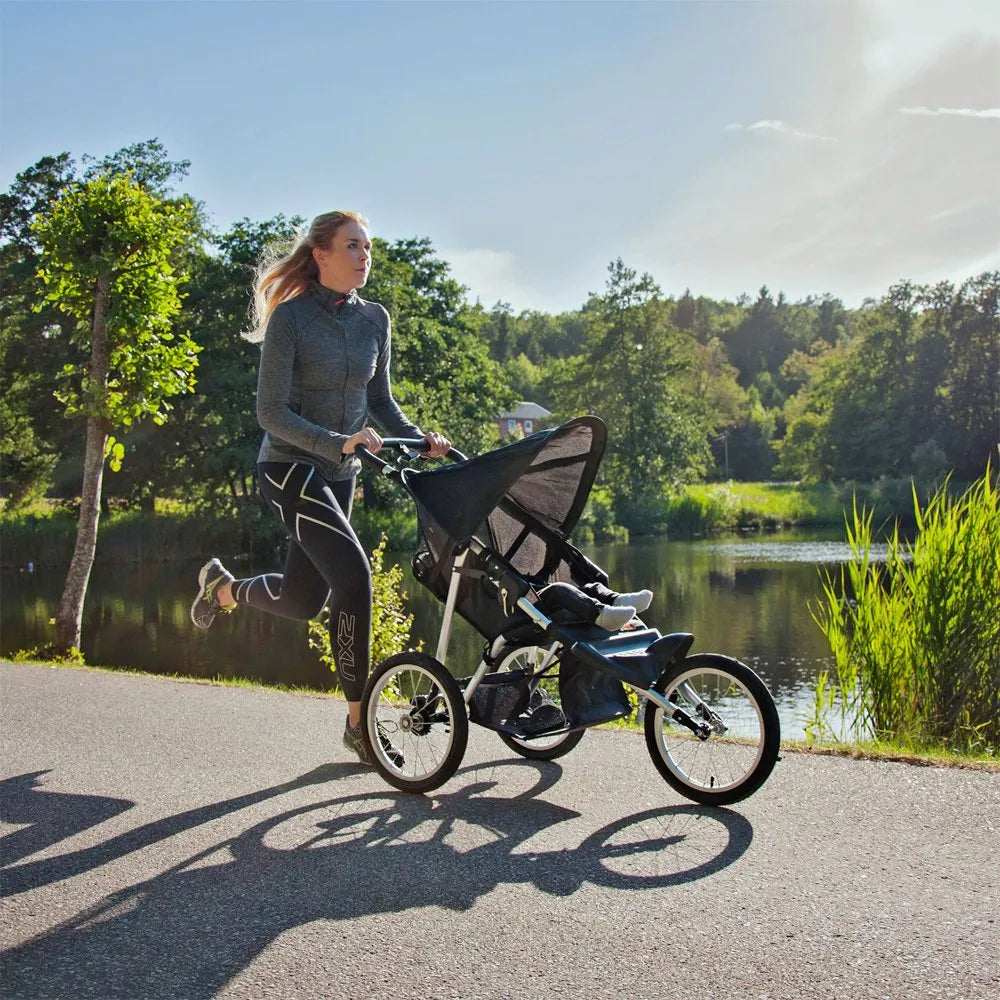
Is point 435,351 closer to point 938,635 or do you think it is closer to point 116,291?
point 116,291

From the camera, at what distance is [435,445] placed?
4766mm

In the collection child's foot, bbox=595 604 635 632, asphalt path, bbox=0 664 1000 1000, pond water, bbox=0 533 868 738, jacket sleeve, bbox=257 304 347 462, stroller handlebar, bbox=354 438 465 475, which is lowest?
pond water, bbox=0 533 868 738

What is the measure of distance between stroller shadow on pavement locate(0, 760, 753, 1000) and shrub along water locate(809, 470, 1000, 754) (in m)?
2.99

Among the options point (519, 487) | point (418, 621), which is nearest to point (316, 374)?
point (519, 487)

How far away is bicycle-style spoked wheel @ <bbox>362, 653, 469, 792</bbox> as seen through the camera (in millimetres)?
4266

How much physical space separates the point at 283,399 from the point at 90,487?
731 cm

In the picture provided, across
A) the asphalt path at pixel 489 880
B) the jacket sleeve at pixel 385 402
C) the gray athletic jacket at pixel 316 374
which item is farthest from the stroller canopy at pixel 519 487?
the asphalt path at pixel 489 880

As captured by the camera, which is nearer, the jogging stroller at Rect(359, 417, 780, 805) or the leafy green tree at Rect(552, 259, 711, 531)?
the jogging stroller at Rect(359, 417, 780, 805)

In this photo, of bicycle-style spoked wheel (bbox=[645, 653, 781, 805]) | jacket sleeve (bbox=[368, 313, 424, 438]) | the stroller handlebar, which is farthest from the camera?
jacket sleeve (bbox=[368, 313, 424, 438])

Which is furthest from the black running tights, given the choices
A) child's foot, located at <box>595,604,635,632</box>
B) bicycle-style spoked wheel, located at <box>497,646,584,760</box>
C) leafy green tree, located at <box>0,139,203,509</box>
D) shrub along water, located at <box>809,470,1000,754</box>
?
leafy green tree, located at <box>0,139,203,509</box>

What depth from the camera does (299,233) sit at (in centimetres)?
A: 509

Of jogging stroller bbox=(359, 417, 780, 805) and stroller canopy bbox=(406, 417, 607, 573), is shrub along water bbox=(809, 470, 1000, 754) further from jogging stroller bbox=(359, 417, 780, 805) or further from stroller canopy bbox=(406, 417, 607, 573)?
stroller canopy bbox=(406, 417, 607, 573)

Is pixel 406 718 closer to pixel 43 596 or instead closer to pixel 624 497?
pixel 43 596

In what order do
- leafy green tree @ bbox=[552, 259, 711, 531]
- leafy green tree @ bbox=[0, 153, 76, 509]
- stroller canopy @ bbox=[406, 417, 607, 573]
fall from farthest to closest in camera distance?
leafy green tree @ bbox=[552, 259, 711, 531], leafy green tree @ bbox=[0, 153, 76, 509], stroller canopy @ bbox=[406, 417, 607, 573]
